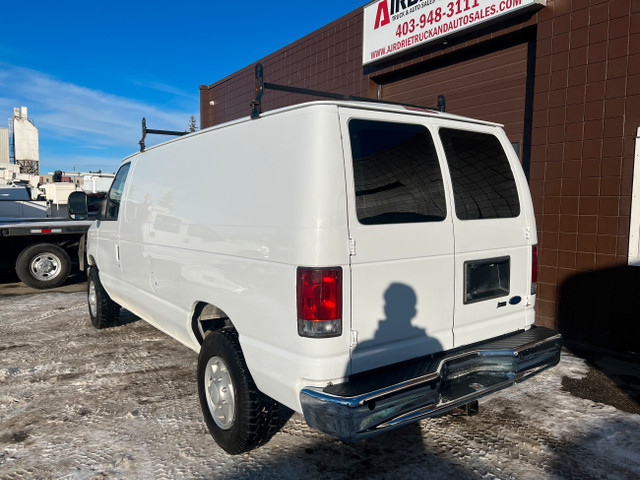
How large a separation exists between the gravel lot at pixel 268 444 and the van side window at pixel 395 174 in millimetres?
1631

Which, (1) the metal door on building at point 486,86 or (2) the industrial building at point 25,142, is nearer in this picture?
(1) the metal door on building at point 486,86

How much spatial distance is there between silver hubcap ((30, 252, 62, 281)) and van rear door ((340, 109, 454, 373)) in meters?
9.04

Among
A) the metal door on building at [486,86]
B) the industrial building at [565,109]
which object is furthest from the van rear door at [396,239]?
the metal door on building at [486,86]

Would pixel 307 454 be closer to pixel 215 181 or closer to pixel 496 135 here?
pixel 215 181

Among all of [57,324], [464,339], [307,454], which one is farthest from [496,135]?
[57,324]

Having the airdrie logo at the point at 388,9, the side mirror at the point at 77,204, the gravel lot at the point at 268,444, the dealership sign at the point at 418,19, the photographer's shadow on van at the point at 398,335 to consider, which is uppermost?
the airdrie logo at the point at 388,9

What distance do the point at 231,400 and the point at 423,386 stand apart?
131 centimetres

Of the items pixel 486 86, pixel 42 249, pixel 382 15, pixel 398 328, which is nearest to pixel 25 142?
pixel 42 249

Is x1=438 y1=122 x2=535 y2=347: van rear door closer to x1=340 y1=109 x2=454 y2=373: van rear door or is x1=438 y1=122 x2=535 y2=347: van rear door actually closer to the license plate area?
the license plate area

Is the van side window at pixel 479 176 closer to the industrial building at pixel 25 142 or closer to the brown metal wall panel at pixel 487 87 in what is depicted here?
the brown metal wall panel at pixel 487 87

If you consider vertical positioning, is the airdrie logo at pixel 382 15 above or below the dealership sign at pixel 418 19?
above

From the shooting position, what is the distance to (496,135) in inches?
148

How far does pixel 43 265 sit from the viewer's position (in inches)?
387

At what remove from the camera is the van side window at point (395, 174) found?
2.81 meters
